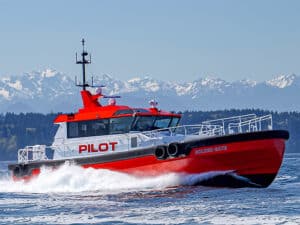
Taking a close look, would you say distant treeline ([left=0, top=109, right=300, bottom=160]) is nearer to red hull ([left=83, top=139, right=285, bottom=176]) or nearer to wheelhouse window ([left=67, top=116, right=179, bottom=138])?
wheelhouse window ([left=67, top=116, right=179, bottom=138])

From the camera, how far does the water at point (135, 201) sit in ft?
69.8

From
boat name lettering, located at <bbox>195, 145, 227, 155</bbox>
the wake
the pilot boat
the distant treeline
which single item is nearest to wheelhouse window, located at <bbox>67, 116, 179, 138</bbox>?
the pilot boat

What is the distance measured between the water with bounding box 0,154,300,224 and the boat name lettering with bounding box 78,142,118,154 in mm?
1007

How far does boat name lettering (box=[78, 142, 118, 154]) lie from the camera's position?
3102 centimetres

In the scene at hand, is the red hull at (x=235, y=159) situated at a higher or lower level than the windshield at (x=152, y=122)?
lower

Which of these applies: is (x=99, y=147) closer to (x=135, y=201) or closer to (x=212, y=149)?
(x=212, y=149)

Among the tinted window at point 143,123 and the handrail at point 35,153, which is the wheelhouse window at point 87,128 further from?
the handrail at point 35,153

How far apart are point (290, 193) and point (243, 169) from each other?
90.0 inches

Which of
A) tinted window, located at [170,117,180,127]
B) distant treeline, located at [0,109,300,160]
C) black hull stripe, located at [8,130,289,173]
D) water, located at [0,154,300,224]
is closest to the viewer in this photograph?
water, located at [0,154,300,224]

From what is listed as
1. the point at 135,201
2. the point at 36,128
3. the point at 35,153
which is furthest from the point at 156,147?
the point at 36,128

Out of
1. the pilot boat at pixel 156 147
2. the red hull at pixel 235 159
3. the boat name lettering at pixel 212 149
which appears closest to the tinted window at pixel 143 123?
the pilot boat at pixel 156 147

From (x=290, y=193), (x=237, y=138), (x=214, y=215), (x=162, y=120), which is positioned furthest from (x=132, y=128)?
(x=214, y=215)

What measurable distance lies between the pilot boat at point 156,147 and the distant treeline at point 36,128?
389 feet

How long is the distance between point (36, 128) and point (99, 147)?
134m
